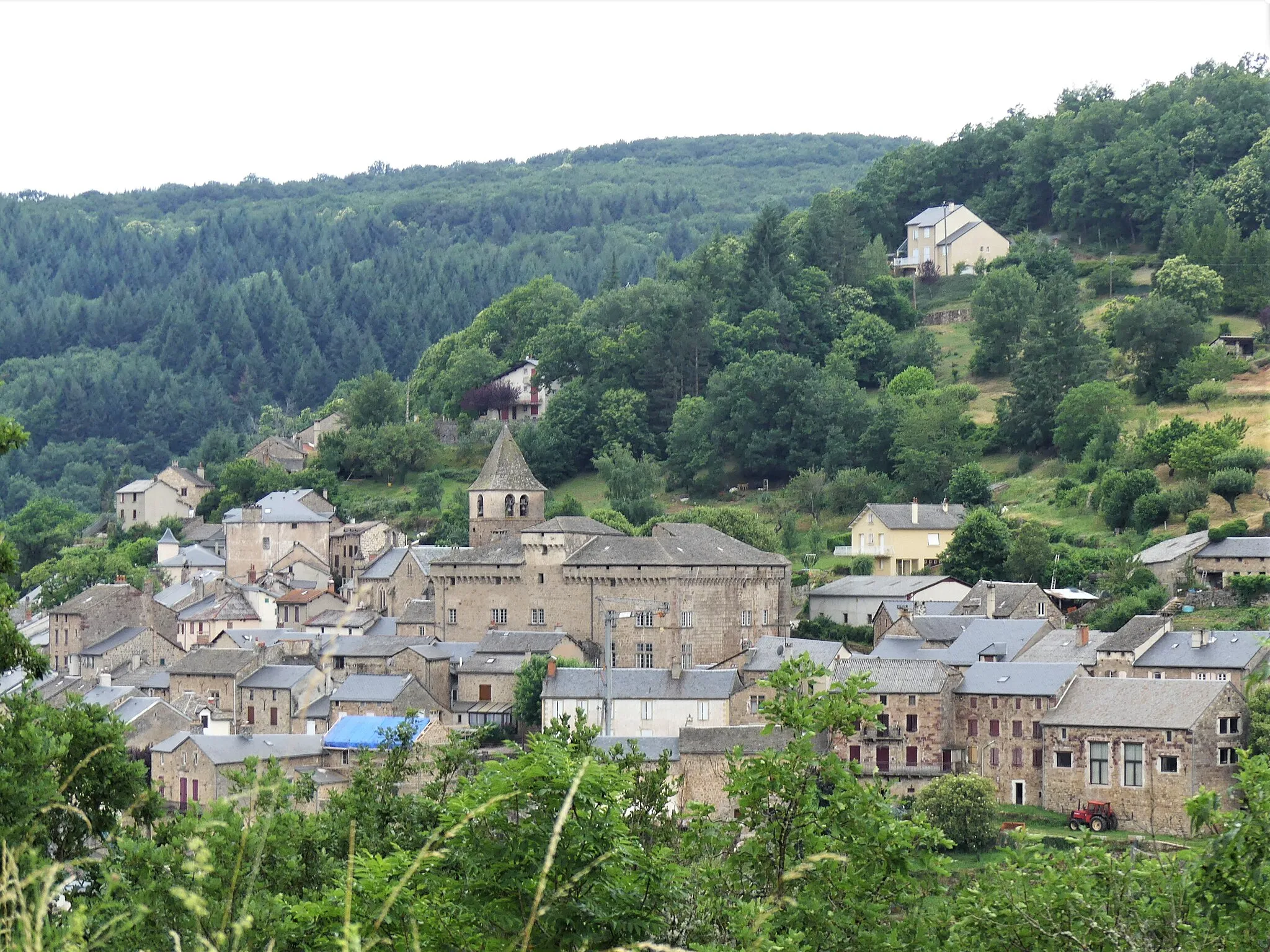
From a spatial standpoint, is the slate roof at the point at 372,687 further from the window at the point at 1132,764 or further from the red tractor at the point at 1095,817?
the window at the point at 1132,764

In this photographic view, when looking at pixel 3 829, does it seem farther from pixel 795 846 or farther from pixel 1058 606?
pixel 1058 606

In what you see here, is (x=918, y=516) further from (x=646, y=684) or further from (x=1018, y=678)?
(x=1018, y=678)

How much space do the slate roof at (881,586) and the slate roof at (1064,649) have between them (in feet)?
29.9

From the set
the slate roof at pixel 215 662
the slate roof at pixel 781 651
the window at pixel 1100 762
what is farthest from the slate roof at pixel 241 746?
the window at pixel 1100 762

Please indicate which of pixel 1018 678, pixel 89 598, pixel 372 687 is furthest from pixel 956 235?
pixel 1018 678

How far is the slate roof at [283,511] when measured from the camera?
84938 millimetres

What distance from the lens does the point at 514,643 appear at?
2491 inches

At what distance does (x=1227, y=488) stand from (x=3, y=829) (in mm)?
59647

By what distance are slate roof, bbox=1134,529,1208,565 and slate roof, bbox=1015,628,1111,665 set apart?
6508 mm

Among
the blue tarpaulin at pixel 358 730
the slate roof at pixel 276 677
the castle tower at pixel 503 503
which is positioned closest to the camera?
the blue tarpaulin at pixel 358 730

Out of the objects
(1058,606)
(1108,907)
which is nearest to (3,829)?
(1108,907)

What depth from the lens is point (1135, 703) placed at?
5012 cm

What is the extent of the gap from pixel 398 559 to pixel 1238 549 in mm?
32212

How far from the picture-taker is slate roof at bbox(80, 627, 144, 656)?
72625 mm
